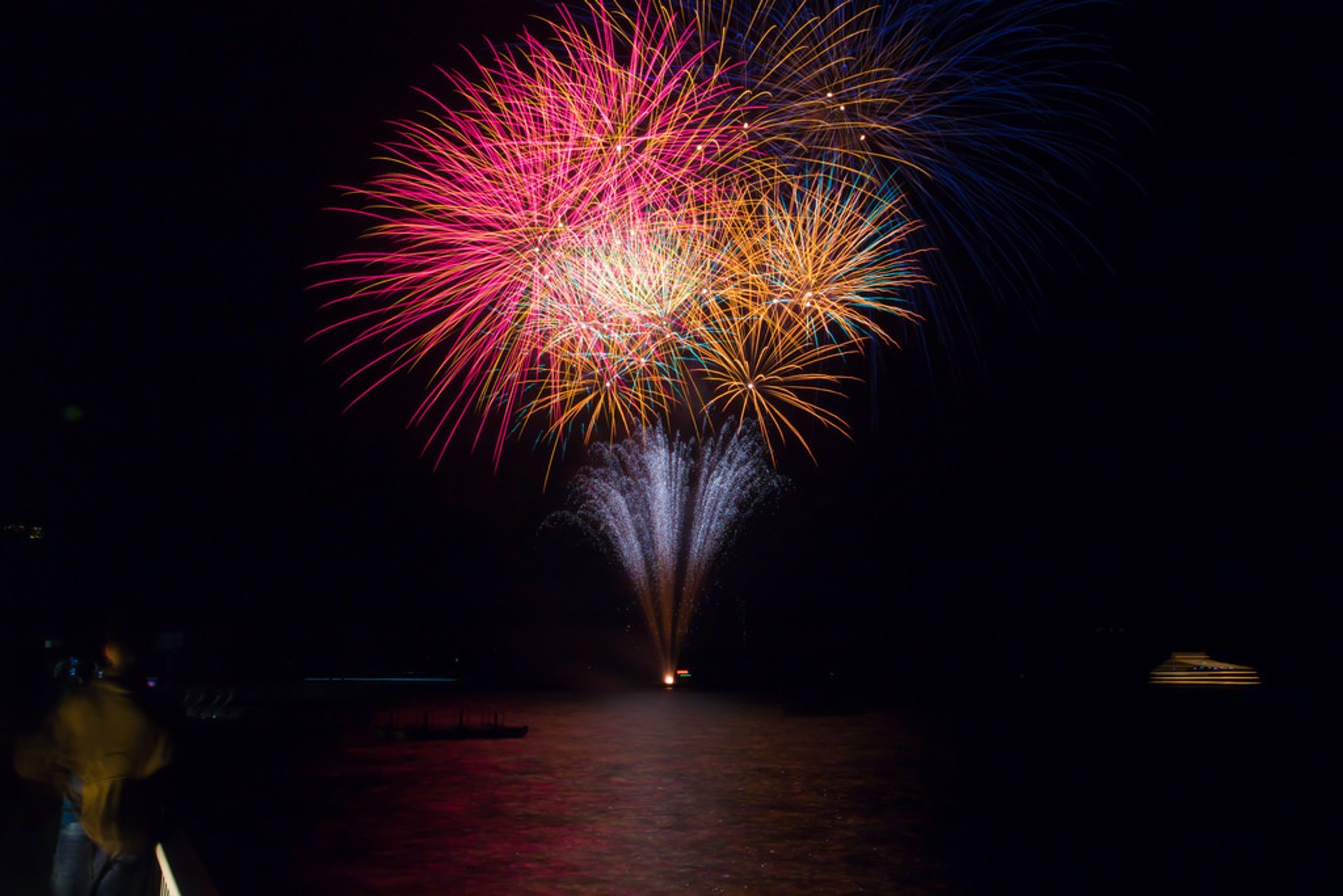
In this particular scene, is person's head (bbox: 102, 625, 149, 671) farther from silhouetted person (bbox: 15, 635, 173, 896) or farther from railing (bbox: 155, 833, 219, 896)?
railing (bbox: 155, 833, 219, 896)

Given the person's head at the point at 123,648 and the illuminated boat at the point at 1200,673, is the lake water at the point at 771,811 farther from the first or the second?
the illuminated boat at the point at 1200,673

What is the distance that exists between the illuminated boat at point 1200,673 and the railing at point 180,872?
89.3ft

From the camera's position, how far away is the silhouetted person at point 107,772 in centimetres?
371

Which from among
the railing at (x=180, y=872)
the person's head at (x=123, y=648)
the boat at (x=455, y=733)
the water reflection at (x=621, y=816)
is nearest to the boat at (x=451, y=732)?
the boat at (x=455, y=733)

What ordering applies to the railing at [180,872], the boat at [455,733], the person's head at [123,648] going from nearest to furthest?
the railing at [180,872], the person's head at [123,648], the boat at [455,733]

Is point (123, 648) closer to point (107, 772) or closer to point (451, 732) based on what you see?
point (107, 772)

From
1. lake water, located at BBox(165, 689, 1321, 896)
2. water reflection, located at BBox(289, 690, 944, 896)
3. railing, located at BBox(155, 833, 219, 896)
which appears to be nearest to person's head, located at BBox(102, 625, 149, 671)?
railing, located at BBox(155, 833, 219, 896)

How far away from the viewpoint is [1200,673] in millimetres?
29750

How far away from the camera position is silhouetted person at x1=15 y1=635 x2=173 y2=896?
12.2ft

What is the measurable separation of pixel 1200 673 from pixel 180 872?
1255 inches

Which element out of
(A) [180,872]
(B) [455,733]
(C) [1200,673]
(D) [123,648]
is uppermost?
(C) [1200,673]

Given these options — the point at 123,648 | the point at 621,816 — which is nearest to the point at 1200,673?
the point at 621,816

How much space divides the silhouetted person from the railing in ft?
0.22

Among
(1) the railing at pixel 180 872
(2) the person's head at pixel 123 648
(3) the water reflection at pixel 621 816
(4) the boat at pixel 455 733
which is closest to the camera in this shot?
(1) the railing at pixel 180 872
